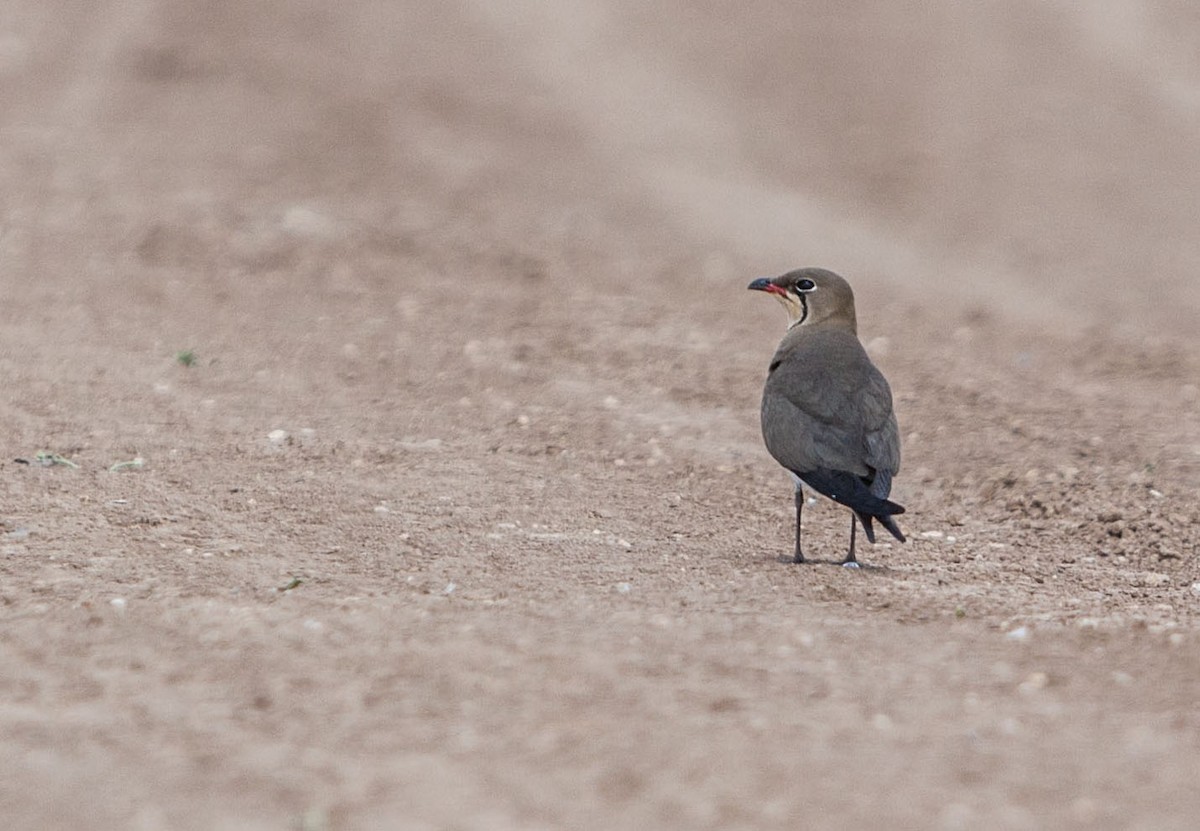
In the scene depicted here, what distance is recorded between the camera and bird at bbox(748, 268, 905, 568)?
6668mm

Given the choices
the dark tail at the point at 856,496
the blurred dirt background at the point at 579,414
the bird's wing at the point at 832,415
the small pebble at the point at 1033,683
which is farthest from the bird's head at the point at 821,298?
the small pebble at the point at 1033,683

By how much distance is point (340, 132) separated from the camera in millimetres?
15211

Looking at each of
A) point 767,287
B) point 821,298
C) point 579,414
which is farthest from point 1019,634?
point 579,414

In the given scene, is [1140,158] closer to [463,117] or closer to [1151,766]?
[463,117]

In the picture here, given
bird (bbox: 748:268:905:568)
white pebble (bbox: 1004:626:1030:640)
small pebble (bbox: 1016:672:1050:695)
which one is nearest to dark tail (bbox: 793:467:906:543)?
bird (bbox: 748:268:905:568)

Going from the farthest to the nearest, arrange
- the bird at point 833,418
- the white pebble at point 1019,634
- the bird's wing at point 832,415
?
the bird's wing at point 832,415 < the bird at point 833,418 < the white pebble at point 1019,634

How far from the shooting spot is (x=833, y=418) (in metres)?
6.92

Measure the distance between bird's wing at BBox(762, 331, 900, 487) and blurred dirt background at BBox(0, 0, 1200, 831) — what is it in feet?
1.44

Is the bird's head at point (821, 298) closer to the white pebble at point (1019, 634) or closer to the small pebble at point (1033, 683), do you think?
the white pebble at point (1019, 634)

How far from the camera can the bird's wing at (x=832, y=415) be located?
22.3 ft

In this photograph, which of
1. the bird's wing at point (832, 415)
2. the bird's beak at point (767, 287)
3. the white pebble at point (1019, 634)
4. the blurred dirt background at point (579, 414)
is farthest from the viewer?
the bird's beak at point (767, 287)

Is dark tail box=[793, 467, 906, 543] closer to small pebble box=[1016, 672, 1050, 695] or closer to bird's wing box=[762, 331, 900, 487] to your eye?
bird's wing box=[762, 331, 900, 487]

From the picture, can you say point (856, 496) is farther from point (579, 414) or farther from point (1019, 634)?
point (579, 414)

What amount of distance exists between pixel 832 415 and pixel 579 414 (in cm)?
267
